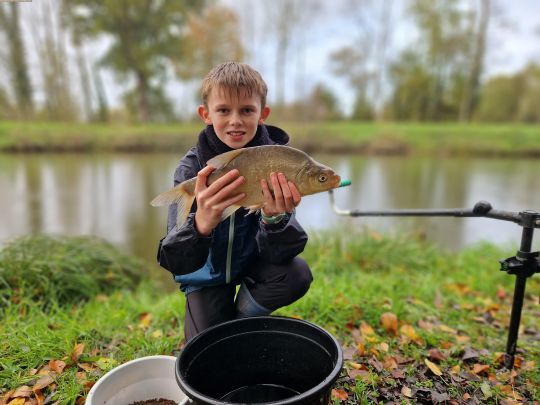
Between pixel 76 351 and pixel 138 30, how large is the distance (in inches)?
885

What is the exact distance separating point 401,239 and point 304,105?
20.7 metres

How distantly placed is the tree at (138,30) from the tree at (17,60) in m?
2.81

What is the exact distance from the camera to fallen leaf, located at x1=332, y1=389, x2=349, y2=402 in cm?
170

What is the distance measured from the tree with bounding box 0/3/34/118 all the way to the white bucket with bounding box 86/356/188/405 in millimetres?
21471

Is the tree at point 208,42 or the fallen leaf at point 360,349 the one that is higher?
the tree at point 208,42

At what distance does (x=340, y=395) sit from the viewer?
1718 millimetres

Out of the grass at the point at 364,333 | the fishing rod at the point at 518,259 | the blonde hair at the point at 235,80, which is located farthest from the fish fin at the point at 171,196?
the grass at the point at 364,333

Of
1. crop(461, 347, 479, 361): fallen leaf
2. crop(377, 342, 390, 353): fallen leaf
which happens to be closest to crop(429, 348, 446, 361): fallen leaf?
crop(461, 347, 479, 361): fallen leaf

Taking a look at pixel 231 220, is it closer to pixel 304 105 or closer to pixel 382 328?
pixel 382 328

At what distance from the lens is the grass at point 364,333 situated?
70.6 inches

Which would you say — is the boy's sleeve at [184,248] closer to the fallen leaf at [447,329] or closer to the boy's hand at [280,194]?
the boy's hand at [280,194]

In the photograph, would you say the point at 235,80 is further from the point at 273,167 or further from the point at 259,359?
the point at 259,359

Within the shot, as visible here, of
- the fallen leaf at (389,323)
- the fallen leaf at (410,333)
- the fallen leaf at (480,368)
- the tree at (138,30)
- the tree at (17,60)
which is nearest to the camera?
the fallen leaf at (480,368)

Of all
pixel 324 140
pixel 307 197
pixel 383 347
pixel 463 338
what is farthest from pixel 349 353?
pixel 324 140
